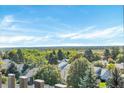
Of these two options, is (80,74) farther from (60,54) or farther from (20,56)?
(20,56)

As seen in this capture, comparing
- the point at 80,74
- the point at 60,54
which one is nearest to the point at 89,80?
the point at 80,74

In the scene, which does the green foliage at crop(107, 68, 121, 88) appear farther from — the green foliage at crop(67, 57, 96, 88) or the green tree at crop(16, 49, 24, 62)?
the green tree at crop(16, 49, 24, 62)

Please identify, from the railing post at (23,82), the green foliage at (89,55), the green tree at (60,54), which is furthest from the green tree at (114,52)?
the railing post at (23,82)

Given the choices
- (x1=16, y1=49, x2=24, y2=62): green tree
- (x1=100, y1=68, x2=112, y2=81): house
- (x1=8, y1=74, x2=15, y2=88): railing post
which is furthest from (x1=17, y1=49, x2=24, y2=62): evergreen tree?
(x1=100, y1=68, x2=112, y2=81): house

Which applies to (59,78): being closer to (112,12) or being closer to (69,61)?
(69,61)

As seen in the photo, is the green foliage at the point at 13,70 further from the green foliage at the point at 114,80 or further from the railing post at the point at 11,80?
the green foliage at the point at 114,80
